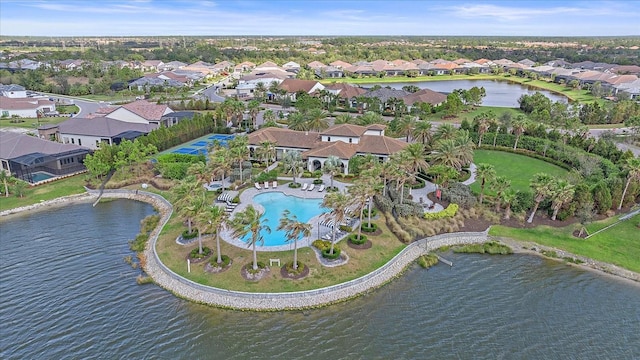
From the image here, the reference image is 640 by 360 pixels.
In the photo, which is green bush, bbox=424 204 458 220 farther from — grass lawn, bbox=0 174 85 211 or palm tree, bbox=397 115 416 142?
grass lawn, bbox=0 174 85 211

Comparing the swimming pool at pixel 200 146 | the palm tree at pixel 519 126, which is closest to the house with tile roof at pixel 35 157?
the swimming pool at pixel 200 146

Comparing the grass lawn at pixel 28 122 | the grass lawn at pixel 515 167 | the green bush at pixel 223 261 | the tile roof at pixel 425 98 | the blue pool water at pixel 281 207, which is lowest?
the green bush at pixel 223 261

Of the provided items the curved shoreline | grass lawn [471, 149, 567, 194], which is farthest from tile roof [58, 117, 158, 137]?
grass lawn [471, 149, 567, 194]

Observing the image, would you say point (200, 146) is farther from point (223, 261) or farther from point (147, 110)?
point (223, 261)

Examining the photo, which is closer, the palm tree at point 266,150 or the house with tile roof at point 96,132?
the palm tree at point 266,150

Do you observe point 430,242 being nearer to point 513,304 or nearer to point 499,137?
point 513,304

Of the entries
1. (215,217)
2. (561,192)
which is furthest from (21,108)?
(561,192)

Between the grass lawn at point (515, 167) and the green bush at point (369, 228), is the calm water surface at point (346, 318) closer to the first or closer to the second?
the green bush at point (369, 228)
